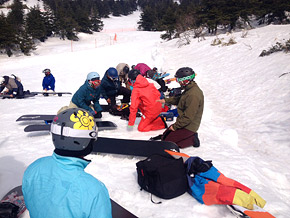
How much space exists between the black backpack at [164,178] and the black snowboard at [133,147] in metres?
0.85

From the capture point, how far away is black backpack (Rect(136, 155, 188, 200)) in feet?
9.49

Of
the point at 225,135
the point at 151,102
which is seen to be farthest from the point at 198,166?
the point at 225,135

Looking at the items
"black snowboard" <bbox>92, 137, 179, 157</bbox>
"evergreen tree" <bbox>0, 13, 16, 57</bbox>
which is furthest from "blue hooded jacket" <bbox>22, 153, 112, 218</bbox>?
"evergreen tree" <bbox>0, 13, 16, 57</bbox>

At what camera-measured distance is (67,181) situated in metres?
1.26

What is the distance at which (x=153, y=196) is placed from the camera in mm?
3012

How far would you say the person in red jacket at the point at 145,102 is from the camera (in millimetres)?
4988

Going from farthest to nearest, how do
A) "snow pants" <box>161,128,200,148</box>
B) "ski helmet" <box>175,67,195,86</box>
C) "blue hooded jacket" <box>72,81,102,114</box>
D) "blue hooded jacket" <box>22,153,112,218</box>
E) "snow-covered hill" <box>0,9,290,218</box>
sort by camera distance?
"blue hooded jacket" <box>72,81,102,114</box> → "snow pants" <box>161,128,200,148</box> → "ski helmet" <box>175,67,195,86</box> → "snow-covered hill" <box>0,9,290,218</box> → "blue hooded jacket" <box>22,153,112,218</box>

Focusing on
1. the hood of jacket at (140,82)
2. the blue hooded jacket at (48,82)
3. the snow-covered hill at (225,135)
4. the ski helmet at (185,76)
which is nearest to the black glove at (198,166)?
the snow-covered hill at (225,135)

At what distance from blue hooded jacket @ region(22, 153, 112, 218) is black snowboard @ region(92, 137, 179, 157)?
2.71 metres

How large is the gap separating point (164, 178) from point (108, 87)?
4271 mm

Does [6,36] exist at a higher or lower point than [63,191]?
higher

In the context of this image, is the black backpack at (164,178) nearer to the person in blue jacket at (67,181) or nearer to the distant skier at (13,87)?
the person in blue jacket at (67,181)

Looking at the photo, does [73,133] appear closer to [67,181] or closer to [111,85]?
[67,181]

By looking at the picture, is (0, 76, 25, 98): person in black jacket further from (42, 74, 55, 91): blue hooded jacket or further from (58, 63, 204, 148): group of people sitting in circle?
(58, 63, 204, 148): group of people sitting in circle
